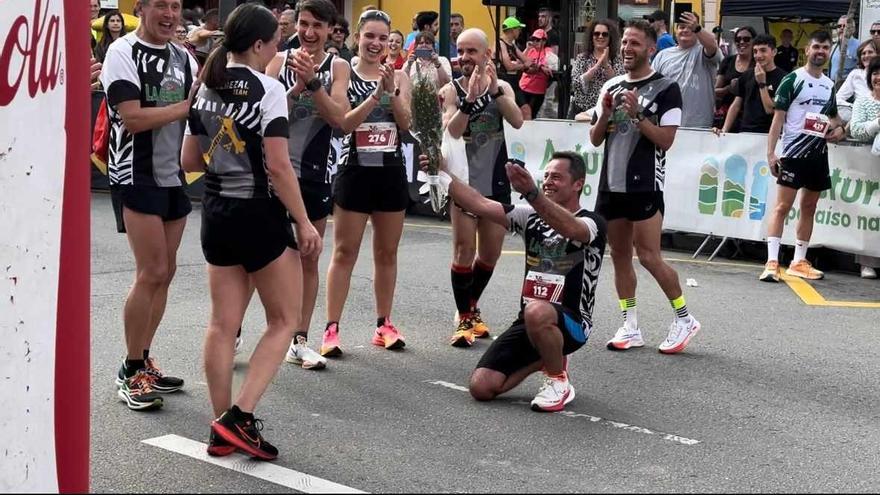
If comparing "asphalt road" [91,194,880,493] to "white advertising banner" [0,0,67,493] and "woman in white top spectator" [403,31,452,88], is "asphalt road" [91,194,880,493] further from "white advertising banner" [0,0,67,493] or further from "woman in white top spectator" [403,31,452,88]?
"woman in white top spectator" [403,31,452,88]

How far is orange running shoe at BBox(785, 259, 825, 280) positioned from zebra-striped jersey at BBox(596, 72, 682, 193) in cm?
358

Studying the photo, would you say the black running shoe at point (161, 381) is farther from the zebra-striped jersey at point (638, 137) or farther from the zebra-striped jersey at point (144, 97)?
the zebra-striped jersey at point (638, 137)

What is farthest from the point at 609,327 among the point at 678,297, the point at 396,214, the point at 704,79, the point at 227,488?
the point at 704,79

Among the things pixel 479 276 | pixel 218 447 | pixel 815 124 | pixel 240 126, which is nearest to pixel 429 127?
pixel 240 126

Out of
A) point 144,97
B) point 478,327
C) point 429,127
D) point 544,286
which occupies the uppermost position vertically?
point 144,97

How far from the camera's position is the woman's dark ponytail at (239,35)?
521cm

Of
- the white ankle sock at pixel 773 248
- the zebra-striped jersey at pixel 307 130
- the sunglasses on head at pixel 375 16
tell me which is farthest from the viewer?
the white ankle sock at pixel 773 248

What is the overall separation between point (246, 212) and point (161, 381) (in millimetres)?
1524

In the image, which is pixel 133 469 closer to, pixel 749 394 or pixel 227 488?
pixel 227 488

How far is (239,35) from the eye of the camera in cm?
523

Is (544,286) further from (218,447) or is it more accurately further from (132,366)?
(132,366)

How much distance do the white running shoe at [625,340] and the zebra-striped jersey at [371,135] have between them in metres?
1.72

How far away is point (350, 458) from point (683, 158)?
7227 mm

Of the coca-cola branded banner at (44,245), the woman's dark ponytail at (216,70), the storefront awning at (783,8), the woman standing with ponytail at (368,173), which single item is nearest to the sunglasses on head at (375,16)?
the woman standing with ponytail at (368,173)
